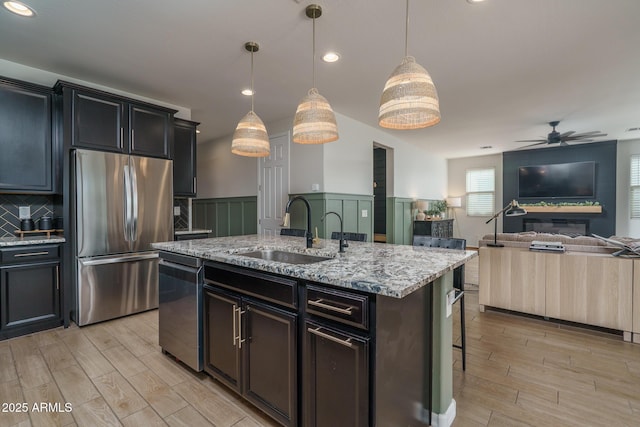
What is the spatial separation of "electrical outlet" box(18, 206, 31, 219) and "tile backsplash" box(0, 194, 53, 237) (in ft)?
0.07

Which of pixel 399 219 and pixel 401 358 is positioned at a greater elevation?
pixel 399 219

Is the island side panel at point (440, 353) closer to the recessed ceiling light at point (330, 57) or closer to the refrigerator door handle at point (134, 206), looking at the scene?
the recessed ceiling light at point (330, 57)

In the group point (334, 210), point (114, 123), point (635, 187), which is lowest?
point (334, 210)

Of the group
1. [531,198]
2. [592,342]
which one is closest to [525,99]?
[592,342]

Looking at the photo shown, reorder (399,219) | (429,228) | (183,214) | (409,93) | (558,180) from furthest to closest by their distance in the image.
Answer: (558,180) < (429,228) < (399,219) < (183,214) < (409,93)

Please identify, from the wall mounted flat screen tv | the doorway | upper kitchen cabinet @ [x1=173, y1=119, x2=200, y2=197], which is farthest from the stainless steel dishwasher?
the wall mounted flat screen tv

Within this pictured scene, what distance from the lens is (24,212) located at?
3.27 meters

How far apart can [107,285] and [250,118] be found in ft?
8.00

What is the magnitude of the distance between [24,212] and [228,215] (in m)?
3.23

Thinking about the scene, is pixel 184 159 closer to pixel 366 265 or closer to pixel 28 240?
pixel 28 240

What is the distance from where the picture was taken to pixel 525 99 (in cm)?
418

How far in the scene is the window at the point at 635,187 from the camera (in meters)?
6.68

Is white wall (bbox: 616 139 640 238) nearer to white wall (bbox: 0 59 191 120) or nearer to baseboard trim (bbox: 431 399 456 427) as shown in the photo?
baseboard trim (bbox: 431 399 456 427)

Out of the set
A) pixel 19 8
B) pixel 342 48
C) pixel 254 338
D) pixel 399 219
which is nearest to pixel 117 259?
pixel 19 8
